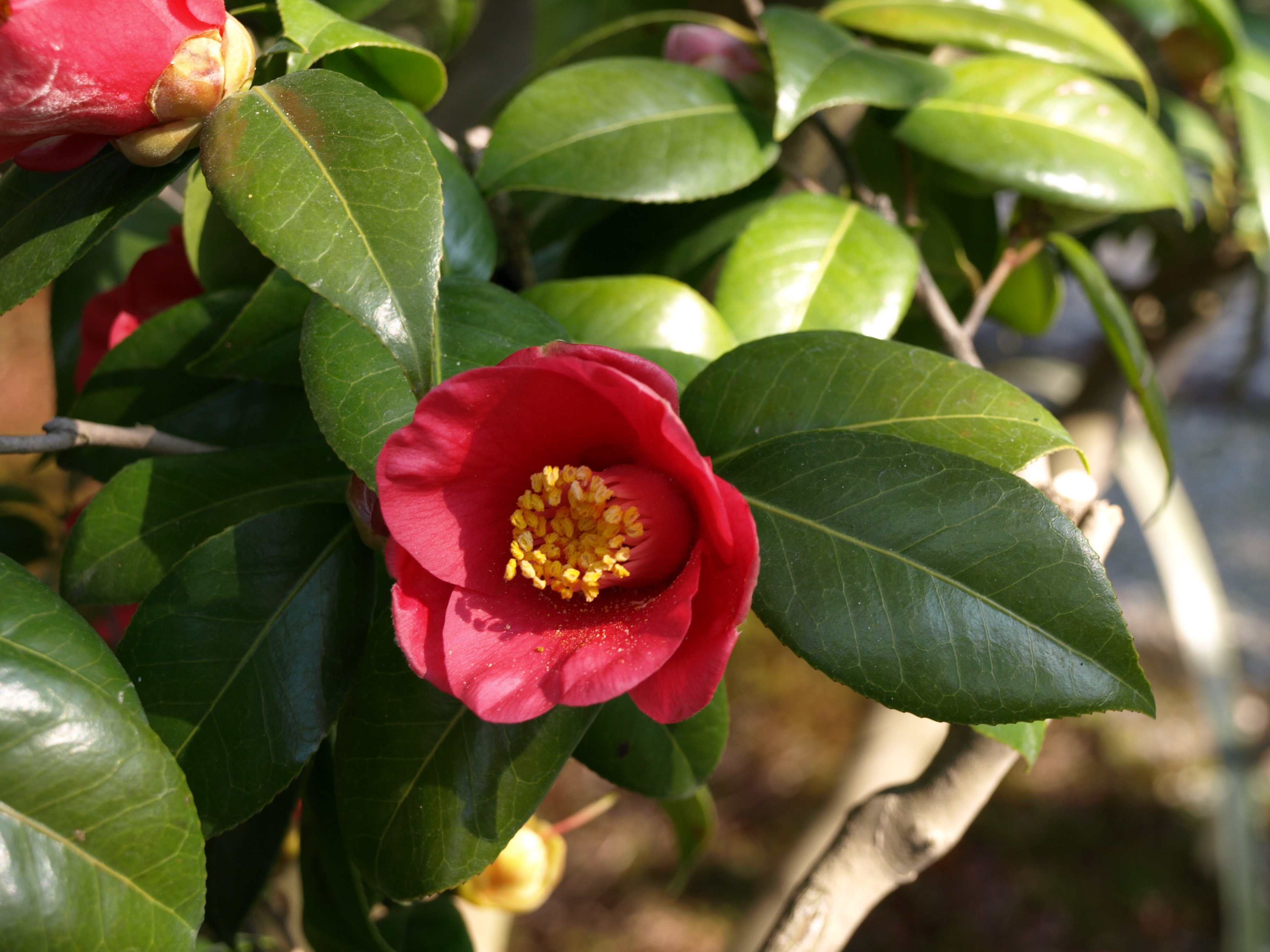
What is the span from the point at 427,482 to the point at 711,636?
13cm

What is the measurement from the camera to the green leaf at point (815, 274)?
591 millimetres

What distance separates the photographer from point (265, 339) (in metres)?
0.54

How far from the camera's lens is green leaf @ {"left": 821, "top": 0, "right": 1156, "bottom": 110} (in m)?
0.73

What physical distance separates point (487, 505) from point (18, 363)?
3477 mm

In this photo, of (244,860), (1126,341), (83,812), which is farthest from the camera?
(1126,341)

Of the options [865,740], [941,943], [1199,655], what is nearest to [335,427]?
[865,740]

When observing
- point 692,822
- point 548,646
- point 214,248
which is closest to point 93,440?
point 214,248

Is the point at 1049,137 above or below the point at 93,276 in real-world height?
above

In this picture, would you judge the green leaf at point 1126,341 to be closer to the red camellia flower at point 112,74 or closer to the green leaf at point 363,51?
the green leaf at point 363,51

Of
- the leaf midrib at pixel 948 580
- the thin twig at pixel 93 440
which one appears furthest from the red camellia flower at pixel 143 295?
the leaf midrib at pixel 948 580

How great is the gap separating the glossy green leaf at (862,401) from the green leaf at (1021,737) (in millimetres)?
153

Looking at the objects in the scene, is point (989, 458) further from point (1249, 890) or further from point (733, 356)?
point (1249, 890)

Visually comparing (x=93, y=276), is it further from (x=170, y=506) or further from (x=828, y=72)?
(x=828, y=72)

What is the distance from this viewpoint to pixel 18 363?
321 cm
